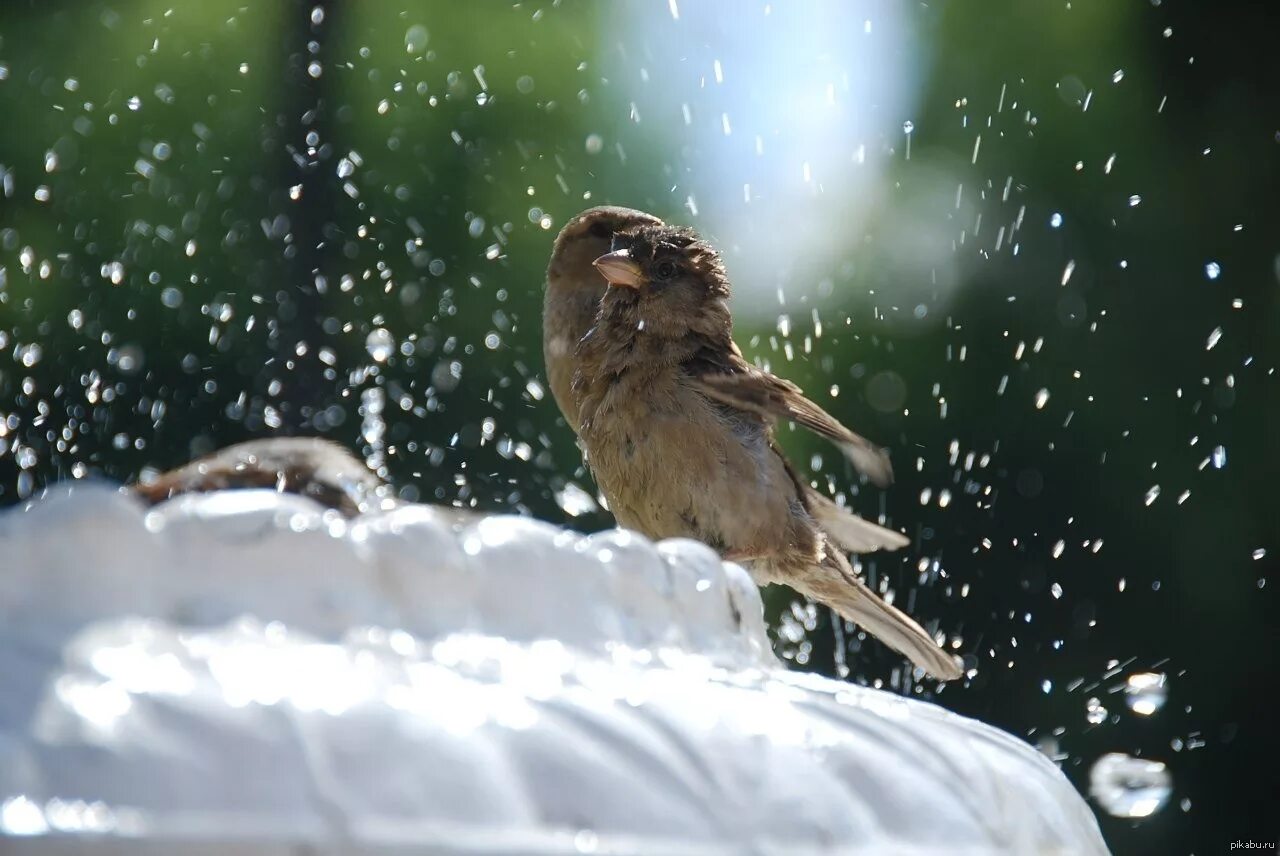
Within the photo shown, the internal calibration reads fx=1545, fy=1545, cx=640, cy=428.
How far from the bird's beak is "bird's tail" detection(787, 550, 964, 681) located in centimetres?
87

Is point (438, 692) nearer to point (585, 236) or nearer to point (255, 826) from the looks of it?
point (255, 826)

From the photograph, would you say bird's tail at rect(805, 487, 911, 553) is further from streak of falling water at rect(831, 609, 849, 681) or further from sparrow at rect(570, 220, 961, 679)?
streak of falling water at rect(831, 609, 849, 681)

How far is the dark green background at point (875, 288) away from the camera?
7.35 m

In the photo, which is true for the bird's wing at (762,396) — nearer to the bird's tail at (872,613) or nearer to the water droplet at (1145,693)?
the bird's tail at (872,613)

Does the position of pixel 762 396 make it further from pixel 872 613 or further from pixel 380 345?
pixel 380 345

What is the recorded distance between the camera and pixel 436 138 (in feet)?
27.8

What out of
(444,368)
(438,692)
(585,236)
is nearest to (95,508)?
(438,692)

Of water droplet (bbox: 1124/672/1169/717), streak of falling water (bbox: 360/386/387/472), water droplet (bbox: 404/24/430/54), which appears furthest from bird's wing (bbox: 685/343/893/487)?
water droplet (bbox: 404/24/430/54)

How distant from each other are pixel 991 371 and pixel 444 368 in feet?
9.97

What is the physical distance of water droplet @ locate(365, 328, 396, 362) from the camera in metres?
7.02

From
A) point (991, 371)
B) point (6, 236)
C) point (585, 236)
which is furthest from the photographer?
point (991, 371)

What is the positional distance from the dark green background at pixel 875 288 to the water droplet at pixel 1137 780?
0.11 m

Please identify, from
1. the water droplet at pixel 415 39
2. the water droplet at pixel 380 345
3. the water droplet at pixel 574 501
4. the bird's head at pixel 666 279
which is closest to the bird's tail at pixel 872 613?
the bird's head at pixel 666 279

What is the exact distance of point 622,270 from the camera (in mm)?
3795
